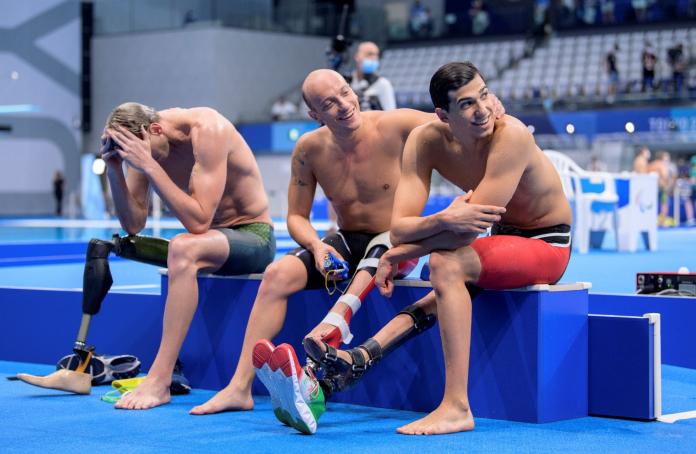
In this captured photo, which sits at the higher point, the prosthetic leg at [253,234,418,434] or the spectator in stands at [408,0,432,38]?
the spectator in stands at [408,0,432,38]

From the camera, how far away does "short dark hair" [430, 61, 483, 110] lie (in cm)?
311

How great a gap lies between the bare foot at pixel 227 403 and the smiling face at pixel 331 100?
3.30ft

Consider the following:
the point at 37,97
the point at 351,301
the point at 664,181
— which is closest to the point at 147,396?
the point at 351,301

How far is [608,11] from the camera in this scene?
73.0ft

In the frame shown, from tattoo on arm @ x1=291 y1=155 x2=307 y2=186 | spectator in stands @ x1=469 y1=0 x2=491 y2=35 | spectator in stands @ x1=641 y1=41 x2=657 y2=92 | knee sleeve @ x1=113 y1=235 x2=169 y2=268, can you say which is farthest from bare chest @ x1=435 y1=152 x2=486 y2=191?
spectator in stands @ x1=469 y1=0 x2=491 y2=35

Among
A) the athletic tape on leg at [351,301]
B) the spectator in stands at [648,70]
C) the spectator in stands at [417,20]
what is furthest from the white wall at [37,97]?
the athletic tape on leg at [351,301]

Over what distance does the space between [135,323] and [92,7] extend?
23.4 meters

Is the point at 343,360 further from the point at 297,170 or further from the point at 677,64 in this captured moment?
the point at 677,64

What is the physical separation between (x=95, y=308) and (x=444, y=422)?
4.96ft

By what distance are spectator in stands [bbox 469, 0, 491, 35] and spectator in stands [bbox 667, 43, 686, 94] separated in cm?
500

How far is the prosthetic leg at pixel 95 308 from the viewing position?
12.4 feet

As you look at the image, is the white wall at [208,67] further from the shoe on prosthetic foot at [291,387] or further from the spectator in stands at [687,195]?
the shoe on prosthetic foot at [291,387]

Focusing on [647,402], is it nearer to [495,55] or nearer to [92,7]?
[495,55]

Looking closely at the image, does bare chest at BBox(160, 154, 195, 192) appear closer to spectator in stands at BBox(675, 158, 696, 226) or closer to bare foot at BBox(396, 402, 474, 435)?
bare foot at BBox(396, 402, 474, 435)
